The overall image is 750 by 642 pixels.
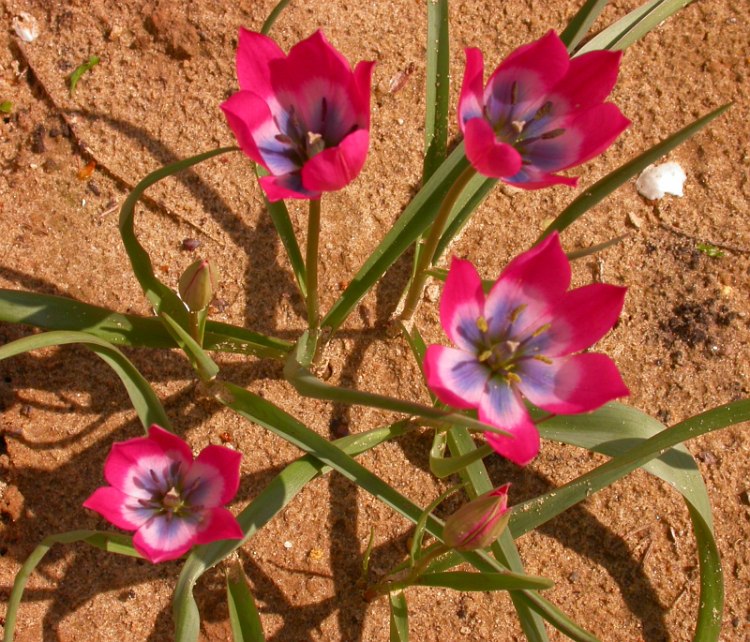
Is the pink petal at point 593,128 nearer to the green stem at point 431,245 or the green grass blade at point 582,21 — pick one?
A: the green stem at point 431,245

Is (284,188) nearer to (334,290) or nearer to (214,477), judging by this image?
(214,477)

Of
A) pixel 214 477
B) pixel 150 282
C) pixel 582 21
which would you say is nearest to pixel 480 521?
pixel 214 477

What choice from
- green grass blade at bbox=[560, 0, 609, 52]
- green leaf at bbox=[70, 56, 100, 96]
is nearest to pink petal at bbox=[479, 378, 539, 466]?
green grass blade at bbox=[560, 0, 609, 52]

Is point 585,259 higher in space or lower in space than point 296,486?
higher

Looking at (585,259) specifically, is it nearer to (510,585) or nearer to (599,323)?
(599,323)

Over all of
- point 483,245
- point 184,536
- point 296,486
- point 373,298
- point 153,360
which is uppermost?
point 483,245

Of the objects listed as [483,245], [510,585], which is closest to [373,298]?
[483,245]

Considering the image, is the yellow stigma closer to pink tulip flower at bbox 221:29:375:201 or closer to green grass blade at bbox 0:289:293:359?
pink tulip flower at bbox 221:29:375:201
